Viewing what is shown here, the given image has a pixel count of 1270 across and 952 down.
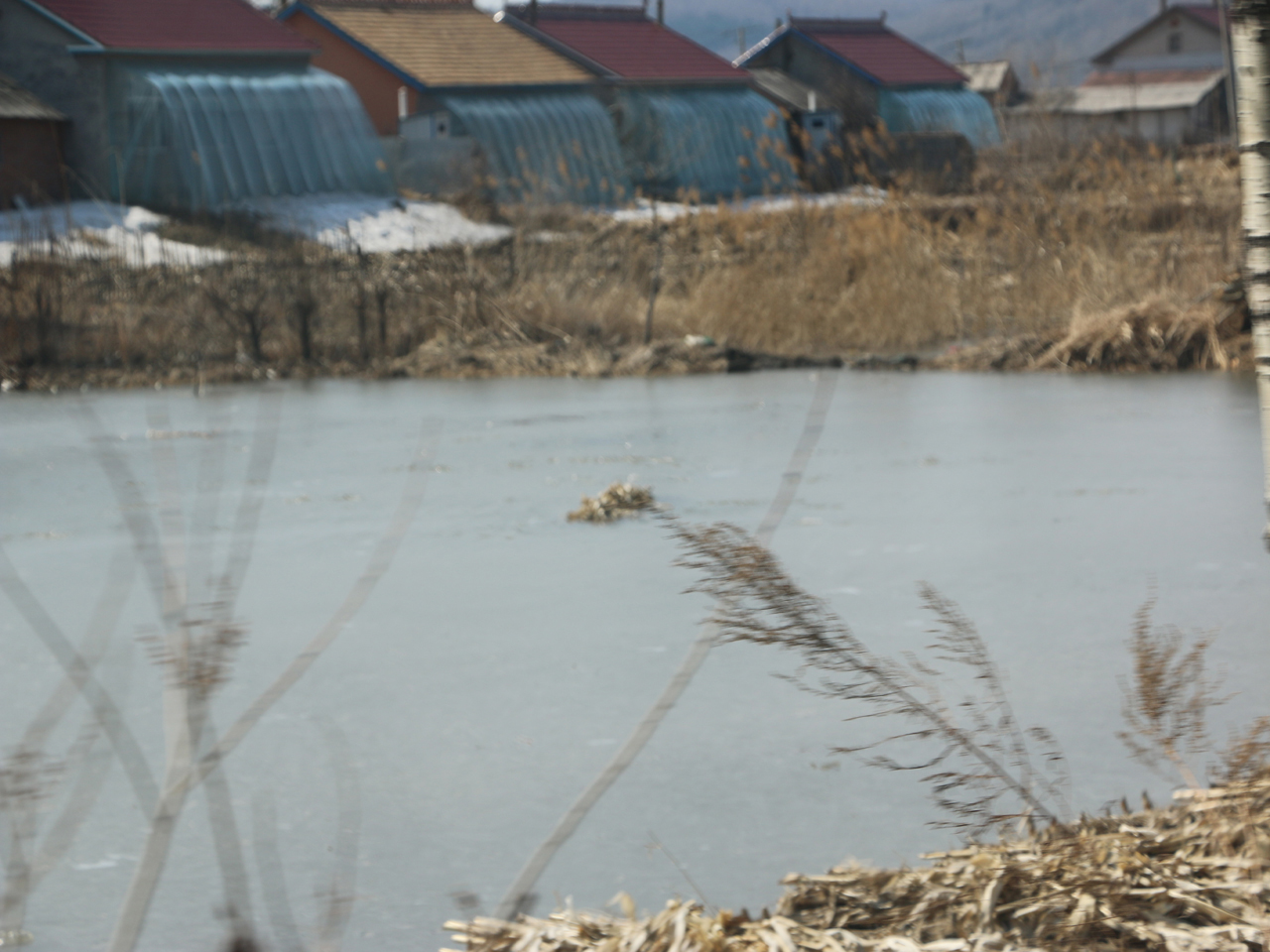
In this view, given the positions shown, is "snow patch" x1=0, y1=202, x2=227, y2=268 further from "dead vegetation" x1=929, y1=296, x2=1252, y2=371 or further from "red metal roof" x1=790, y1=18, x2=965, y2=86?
"red metal roof" x1=790, y1=18, x2=965, y2=86

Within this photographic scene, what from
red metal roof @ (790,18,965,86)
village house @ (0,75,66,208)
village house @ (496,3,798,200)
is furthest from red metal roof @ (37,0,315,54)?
red metal roof @ (790,18,965,86)

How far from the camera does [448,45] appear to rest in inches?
1256

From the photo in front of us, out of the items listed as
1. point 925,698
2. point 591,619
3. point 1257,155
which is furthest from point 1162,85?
point 1257,155

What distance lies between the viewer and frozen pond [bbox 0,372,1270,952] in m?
2.70

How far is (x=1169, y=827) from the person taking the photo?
97.6 inches

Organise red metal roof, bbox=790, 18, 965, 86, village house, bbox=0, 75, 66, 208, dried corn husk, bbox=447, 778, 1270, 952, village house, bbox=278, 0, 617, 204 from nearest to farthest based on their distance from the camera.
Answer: dried corn husk, bbox=447, 778, 1270, 952, village house, bbox=0, 75, 66, 208, village house, bbox=278, 0, 617, 204, red metal roof, bbox=790, 18, 965, 86

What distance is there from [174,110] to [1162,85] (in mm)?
50632

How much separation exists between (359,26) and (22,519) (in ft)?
90.9

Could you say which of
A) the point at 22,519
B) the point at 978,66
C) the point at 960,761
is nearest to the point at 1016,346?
Answer: the point at 22,519

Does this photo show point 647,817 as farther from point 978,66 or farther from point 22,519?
point 978,66

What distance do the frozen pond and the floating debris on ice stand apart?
0.38 feet

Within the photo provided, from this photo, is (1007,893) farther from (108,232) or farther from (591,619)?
(108,232)

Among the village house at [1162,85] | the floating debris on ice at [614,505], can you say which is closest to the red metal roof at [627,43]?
the village house at [1162,85]

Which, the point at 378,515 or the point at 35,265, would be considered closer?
the point at 378,515
